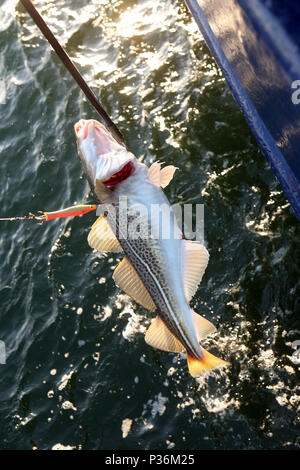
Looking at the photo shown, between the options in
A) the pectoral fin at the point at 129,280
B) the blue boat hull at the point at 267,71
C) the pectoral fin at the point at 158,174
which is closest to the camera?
the pectoral fin at the point at 158,174

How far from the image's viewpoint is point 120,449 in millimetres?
6199

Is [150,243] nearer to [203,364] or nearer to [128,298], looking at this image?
[203,364]

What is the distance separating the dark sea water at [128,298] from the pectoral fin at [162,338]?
1853 mm

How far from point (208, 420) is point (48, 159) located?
5.71m

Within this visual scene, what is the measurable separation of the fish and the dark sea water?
1905mm

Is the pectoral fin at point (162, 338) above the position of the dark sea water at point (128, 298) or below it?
above

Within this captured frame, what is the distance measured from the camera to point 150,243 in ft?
14.7

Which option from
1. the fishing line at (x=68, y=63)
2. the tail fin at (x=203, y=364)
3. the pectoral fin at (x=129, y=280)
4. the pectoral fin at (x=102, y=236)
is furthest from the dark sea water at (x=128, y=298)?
the fishing line at (x=68, y=63)

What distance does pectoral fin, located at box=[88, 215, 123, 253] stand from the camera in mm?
4590

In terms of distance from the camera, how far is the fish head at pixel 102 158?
433 centimetres

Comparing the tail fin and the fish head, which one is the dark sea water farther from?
the fish head

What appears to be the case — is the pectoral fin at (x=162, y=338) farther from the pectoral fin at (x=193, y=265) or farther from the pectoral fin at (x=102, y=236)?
the pectoral fin at (x=102, y=236)
